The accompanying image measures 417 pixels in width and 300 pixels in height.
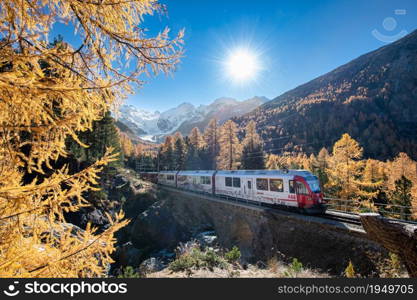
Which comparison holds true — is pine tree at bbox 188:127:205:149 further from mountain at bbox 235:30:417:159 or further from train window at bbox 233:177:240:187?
mountain at bbox 235:30:417:159

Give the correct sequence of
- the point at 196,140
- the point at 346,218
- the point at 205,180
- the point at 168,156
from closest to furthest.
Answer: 1. the point at 346,218
2. the point at 205,180
3. the point at 168,156
4. the point at 196,140

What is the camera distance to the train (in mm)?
12734

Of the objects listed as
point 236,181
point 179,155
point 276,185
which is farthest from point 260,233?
point 179,155

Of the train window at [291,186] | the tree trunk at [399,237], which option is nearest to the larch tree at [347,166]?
the train window at [291,186]

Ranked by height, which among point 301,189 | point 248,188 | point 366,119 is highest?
point 366,119

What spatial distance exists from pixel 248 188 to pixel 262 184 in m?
1.77

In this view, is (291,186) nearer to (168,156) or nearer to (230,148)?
(230,148)

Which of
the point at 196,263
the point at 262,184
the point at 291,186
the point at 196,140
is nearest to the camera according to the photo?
the point at 196,263

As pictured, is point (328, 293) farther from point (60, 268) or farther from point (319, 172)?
point (319, 172)

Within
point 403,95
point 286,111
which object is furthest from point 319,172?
point 403,95

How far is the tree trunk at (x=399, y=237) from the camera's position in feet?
9.48

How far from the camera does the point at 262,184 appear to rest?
1583cm

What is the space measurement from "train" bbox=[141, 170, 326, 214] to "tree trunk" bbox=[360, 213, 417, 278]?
1017cm

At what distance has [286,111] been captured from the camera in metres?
181
